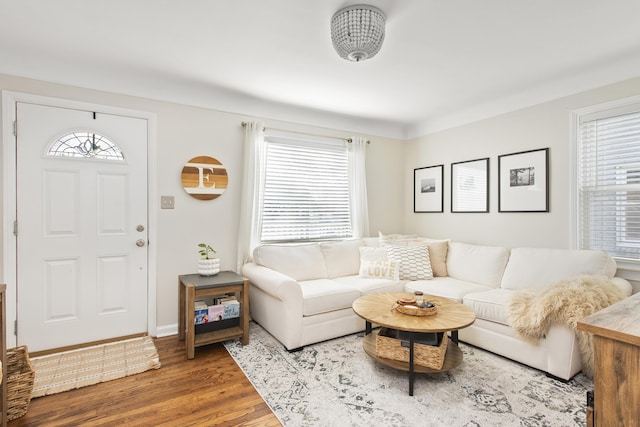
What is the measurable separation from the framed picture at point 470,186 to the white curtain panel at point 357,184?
112cm

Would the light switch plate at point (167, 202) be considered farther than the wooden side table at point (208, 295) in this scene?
Yes

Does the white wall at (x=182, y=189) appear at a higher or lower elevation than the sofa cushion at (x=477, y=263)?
higher

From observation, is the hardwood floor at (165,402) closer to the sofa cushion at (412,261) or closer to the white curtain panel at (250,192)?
the white curtain panel at (250,192)

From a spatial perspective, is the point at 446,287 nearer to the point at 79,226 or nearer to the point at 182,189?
the point at 182,189

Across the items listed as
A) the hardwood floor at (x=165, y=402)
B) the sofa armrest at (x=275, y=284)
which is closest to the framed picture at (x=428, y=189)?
the sofa armrest at (x=275, y=284)

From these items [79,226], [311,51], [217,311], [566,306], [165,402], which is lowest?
[165,402]

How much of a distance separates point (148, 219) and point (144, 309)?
0.86 m

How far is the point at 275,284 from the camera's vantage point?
2670 millimetres

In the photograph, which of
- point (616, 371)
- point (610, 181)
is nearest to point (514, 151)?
point (610, 181)

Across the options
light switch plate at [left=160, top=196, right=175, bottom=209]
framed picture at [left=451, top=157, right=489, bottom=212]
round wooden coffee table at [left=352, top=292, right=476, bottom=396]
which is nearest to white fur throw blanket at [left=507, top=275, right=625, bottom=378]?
round wooden coffee table at [left=352, top=292, right=476, bottom=396]

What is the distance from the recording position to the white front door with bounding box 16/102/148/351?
8.40ft

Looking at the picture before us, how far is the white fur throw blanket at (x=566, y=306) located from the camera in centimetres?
206

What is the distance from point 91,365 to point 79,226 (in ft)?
3.75

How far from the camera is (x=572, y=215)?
2.89m
